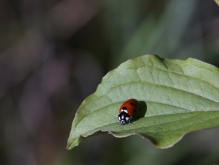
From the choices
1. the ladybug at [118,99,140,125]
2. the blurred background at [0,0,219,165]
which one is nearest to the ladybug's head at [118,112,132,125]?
the ladybug at [118,99,140,125]

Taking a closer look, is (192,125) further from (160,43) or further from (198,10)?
(198,10)

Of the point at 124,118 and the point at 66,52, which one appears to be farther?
the point at 66,52

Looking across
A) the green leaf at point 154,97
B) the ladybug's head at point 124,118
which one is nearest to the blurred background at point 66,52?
the green leaf at point 154,97

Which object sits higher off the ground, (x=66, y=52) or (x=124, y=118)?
(x=66, y=52)

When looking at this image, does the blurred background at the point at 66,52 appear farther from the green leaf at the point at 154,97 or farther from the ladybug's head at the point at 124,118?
the ladybug's head at the point at 124,118

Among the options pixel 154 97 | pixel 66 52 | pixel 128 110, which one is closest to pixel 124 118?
pixel 128 110

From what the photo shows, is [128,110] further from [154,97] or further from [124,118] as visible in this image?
[154,97]

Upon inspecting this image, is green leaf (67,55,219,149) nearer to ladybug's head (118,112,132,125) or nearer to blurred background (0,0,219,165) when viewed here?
ladybug's head (118,112,132,125)

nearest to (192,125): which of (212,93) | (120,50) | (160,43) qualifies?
(212,93)
